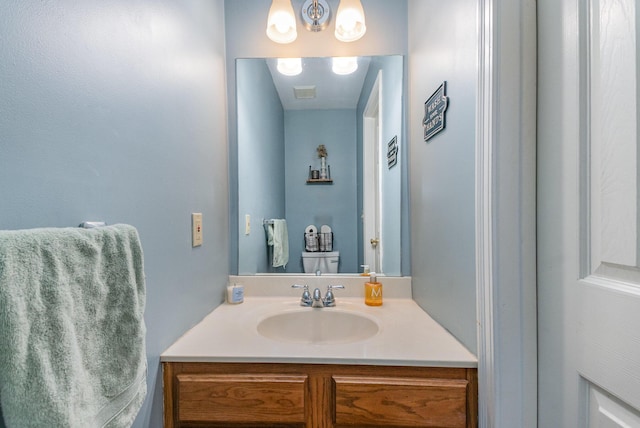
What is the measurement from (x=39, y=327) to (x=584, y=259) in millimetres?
877

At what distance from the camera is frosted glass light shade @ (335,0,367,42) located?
3.93 feet

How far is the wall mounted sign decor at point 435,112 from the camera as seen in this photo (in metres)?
0.91

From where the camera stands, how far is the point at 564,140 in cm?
58

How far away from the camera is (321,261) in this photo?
1.39m

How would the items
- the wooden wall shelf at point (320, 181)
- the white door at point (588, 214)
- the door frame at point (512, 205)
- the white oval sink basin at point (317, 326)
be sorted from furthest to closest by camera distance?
the wooden wall shelf at point (320, 181) → the white oval sink basin at point (317, 326) → the door frame at point (512, 205) → the white door at point (588, 214)

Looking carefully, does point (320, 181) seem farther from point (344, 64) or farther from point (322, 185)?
point (344, 64)

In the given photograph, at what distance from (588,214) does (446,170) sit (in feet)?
1.35

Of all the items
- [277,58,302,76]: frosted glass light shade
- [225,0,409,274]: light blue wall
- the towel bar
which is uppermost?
[225,0,409,274]: light blue wall

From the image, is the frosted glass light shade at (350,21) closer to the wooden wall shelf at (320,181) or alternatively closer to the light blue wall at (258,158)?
the light blue wall at (258,158)

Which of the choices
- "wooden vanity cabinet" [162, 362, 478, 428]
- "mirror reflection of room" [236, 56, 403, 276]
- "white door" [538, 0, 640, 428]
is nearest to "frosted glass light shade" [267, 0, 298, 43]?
"mirror reflection of room" [236, 56, 403, 276]

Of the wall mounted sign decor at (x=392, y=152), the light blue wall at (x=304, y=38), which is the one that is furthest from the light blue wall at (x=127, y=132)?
the wall mounted sign decor at (x=392, y=152)

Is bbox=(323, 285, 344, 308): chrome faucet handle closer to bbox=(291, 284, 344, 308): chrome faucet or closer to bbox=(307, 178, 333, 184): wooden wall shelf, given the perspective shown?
bbox=(291, 284, 344, 308): chrome faucet

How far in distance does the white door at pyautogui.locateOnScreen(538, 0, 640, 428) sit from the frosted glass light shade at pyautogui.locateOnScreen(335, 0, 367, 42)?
75 cm

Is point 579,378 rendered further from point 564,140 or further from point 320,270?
point 320,270
